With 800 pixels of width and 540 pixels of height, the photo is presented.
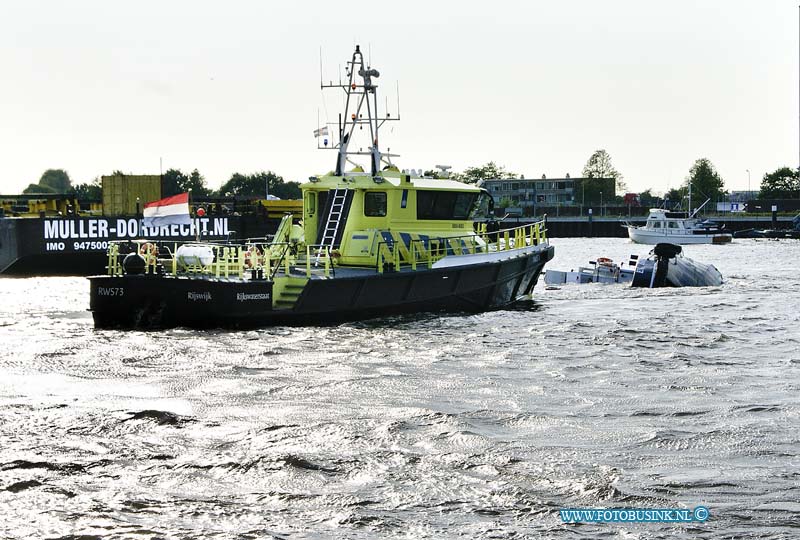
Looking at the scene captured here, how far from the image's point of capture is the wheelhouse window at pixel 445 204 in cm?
2434

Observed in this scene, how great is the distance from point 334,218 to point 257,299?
4.34 metres

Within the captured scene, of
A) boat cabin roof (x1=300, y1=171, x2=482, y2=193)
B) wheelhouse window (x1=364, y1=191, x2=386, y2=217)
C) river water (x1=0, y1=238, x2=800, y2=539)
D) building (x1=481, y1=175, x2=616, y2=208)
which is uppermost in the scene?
building (x1=481, y1=175, x2=616, y2=208)

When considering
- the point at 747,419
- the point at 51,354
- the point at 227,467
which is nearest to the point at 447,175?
the point at 51,354

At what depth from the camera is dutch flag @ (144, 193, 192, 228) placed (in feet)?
69.6

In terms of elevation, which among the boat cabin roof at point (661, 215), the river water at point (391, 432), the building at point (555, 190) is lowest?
the river water at point (391, 432)

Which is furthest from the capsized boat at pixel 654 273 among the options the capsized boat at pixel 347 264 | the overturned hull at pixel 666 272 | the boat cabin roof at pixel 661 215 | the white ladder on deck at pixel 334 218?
the boat cabin roof at pixel 661 215

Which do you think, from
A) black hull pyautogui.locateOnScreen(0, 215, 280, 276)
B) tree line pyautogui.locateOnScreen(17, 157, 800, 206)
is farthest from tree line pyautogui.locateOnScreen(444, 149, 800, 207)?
black hull pyautogui.locateOnScreen(0, 215, 280, 276)

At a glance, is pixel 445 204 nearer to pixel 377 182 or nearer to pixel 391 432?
pixel 377 182

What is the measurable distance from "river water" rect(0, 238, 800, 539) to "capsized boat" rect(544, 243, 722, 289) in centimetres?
1321

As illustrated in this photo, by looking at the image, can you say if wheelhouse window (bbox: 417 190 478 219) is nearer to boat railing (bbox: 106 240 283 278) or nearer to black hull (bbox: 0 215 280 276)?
boat railing (bbox: 106 240 283 278)

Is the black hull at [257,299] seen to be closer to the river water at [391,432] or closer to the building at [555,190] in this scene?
the river water at [391,432]

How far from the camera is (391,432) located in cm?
1183

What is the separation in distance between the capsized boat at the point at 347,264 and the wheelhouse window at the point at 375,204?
3 cm

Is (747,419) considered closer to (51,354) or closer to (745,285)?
(51,354)
